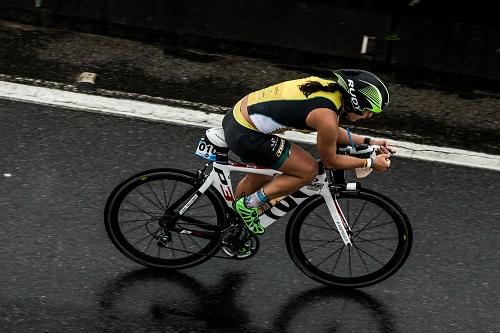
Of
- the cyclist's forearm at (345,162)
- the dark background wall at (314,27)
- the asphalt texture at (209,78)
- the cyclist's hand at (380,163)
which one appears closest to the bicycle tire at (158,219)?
the cyclist's forearm at (345,162)

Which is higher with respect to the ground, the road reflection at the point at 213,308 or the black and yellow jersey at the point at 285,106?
the black and yellow jersey at the point at 285,106

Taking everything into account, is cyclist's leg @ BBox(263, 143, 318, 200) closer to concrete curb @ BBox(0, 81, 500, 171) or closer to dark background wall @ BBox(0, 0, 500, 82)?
concrete curb @ BBox(0, 81, 500, 171)

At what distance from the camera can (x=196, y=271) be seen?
19.1ft

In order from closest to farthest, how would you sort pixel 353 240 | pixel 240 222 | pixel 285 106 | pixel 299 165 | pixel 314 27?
pixel 285 106 → pixel 299 165 → pixel 240 222 → pixel 353 240 → pixel 314 27

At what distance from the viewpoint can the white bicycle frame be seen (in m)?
5.43

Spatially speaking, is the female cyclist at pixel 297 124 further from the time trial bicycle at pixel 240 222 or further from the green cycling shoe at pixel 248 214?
the time trial bicycle at pixel 240 222

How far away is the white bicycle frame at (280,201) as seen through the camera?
5430 millimetres

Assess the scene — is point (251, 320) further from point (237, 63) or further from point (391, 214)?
point (237, 63)

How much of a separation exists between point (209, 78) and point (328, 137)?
12.0 ft

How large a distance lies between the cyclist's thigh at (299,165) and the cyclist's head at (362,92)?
464 mm

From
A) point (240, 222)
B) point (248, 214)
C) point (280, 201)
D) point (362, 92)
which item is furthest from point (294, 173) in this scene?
point (362, 92)

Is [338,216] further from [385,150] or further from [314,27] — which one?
[314,27]

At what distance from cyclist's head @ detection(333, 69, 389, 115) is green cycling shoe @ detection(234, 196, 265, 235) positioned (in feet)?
3.20

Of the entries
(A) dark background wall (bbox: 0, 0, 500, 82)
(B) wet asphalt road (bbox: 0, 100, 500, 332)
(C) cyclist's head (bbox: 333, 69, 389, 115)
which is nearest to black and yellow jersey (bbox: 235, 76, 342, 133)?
(C) cyclist's head (bbox: 333, 69, 389, 115)
